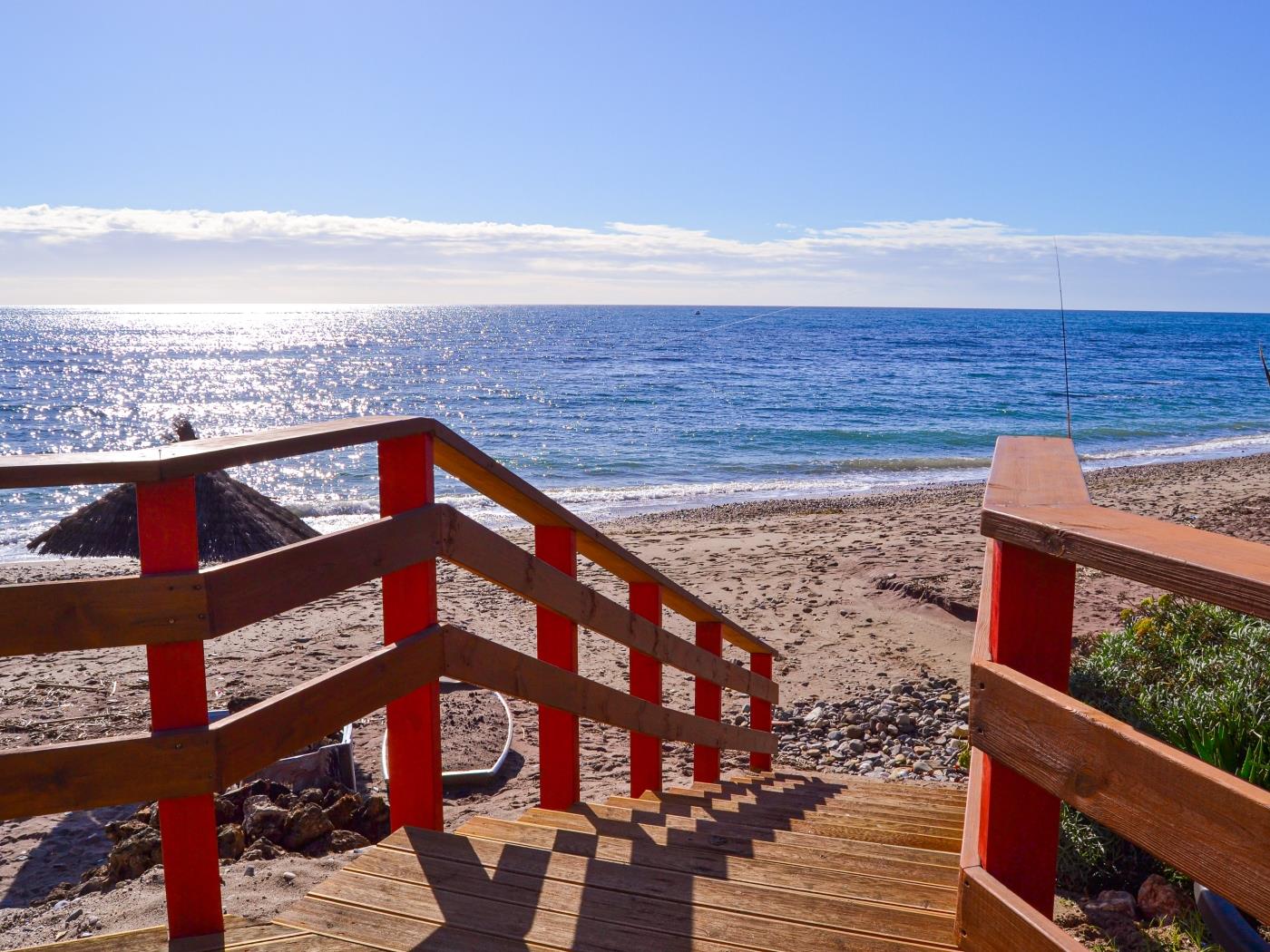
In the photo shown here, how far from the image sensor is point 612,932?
2283 millimetres

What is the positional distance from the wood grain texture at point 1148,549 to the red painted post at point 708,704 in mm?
3842

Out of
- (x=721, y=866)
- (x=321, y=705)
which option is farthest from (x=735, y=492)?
(x=321, y=705)

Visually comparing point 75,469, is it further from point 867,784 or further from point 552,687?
point 867,784

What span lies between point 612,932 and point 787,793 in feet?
9.83

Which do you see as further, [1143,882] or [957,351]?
[957,351]

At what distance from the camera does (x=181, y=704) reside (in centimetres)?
201

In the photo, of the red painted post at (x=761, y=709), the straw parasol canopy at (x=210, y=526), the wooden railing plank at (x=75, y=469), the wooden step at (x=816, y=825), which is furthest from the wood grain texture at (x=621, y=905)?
the straw parasol canopy at (x=210, y=526)

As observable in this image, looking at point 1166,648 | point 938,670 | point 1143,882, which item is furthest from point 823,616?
point 1143,882

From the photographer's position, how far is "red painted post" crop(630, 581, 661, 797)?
4488 millimetres

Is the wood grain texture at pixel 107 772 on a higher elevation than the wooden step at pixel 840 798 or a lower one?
higher

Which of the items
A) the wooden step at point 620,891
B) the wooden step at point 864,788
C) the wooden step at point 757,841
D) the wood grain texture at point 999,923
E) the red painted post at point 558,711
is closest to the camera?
the wood grain texture at point 999,923

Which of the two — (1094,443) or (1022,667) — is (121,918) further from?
(1094,443)

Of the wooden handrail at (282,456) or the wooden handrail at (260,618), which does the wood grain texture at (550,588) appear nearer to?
the wooden handrail at (260,618)

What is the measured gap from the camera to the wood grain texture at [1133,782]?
4.34 ft
